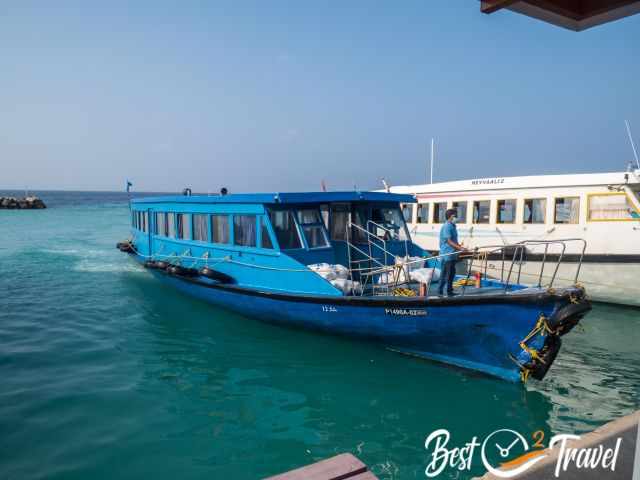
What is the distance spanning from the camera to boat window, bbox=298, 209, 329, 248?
434 inches

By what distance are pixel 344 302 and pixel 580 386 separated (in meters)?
4.62

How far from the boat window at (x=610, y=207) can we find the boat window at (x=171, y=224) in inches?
535

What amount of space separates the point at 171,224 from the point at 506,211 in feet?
39.7

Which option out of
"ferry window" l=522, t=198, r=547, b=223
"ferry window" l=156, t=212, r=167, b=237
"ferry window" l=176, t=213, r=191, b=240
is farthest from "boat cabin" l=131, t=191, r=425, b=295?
"ferry window" l=522, t=198, r=547, b=223

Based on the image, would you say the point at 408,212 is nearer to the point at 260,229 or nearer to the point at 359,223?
the point at 359,223

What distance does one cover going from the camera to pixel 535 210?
15602mm

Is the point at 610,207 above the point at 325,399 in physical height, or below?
above

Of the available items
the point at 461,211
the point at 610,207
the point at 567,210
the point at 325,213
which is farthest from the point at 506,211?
the point at 325,213

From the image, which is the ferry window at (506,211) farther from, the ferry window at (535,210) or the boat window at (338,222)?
the boat window at (338,222)

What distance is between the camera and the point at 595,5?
3385mm

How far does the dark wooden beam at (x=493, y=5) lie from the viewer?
3060mm

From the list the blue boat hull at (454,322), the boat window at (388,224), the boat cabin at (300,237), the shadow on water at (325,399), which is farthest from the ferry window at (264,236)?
the boat window at (388,224)

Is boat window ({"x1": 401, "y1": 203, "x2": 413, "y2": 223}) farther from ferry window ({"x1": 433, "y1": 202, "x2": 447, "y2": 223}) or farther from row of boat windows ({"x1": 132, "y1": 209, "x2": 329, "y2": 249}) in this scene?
row of boat windows ({"x1": 132, "y1": 209, "x2": 329, "y2": 249})

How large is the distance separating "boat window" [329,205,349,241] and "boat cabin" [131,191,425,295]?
3 centimetres
